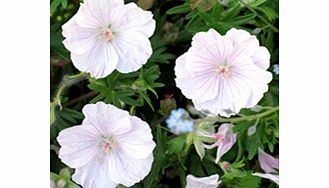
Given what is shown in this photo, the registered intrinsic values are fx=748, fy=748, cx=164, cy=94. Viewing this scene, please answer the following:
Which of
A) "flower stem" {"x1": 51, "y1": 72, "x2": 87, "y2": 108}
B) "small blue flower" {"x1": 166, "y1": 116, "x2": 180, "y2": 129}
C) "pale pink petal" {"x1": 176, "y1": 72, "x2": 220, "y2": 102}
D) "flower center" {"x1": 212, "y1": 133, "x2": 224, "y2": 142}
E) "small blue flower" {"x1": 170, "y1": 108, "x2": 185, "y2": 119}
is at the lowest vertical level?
"flower center" {"x1": 212, "y1": 133, "x2": 224, "y2": 142}

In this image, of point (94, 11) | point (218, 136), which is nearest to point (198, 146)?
point (218, 136)

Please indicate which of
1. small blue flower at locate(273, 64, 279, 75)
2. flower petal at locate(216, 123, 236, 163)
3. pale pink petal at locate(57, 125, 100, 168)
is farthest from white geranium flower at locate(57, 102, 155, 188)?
small blue flower at locate(273, 64, 279, 75)

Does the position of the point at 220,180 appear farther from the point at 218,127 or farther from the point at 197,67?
the point at 197,67

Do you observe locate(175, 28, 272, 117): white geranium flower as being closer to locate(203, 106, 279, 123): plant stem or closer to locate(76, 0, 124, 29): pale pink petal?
locate(203, 106, 279, 123): plant stem

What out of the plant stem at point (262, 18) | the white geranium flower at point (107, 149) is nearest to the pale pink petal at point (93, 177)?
the white geranium flower at point (107, 149)

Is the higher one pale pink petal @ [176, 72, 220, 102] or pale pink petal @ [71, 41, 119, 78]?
pale pink petal @ [71, 41, 119, 78]

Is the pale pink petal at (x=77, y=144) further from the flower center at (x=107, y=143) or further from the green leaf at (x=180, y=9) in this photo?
the green leaf at (x=180, y=9)
